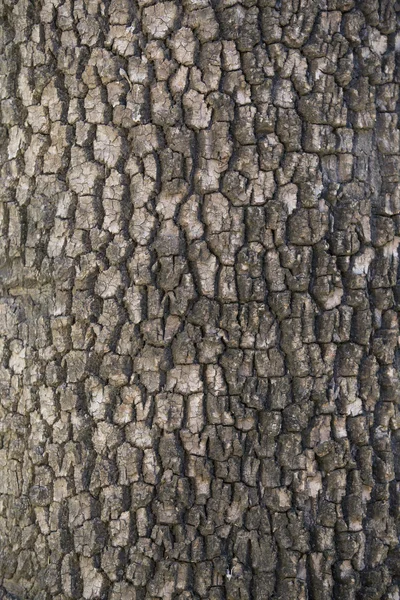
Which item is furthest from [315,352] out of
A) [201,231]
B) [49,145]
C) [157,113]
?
[49,145]

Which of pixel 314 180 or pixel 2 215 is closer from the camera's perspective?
pixel 314 180

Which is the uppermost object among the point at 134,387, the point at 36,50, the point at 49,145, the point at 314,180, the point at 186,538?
the point at 36,50

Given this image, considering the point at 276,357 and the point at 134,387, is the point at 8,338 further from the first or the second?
the point at 276,357

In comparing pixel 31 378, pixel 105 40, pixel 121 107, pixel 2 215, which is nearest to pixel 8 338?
pixel 31 378

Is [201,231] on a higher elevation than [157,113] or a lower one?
lower

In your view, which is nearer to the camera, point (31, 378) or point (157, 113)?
point (157, 113)

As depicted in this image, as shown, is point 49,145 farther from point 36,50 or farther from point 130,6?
point 130,6

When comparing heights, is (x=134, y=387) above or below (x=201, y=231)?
below
